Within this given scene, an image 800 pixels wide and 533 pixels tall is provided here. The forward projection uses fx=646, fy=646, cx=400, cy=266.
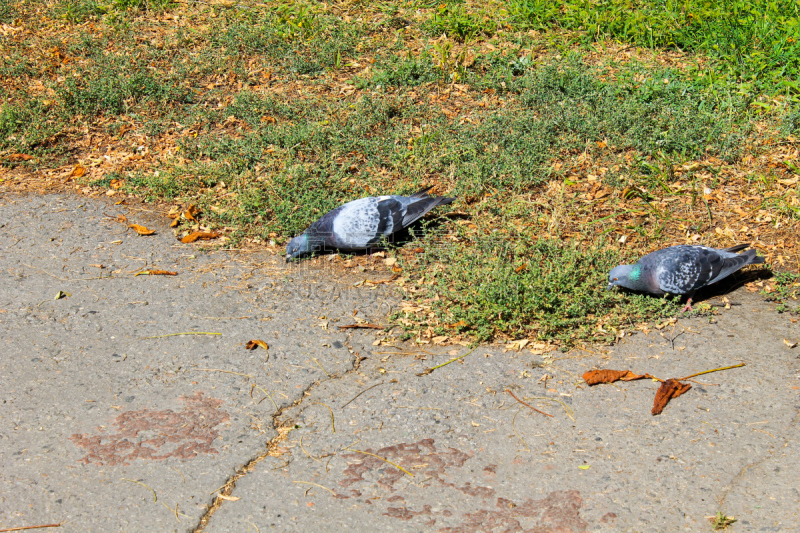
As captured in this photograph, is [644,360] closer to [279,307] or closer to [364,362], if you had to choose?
[364,362]

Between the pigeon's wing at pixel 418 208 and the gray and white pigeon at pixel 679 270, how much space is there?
1.43 meters

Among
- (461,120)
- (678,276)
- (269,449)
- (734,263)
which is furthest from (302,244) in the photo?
(734,263)

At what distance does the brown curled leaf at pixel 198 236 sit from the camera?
512cm

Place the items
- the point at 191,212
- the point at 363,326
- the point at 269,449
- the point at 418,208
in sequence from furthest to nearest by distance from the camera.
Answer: the point at 191,212
the point at 418,208
the point at 363,326
the point at 269,449

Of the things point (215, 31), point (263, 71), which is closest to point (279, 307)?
point (263, 71)

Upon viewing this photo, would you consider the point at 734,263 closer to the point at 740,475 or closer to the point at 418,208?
the point at 740,475

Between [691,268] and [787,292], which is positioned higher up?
[691,268]

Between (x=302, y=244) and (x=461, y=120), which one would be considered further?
(x=461, y=120)

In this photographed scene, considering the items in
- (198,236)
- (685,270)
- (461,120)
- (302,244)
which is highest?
(461,120)

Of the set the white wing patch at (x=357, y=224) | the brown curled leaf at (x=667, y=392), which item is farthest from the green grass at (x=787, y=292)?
the white wing patch at (x=357, y=224)

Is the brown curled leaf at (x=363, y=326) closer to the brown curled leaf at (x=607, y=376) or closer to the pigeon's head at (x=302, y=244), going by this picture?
the pigeon's head at (x=302, y=244)

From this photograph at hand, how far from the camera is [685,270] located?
160 inches

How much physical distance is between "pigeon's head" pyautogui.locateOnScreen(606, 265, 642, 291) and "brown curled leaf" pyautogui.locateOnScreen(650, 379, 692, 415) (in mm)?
782

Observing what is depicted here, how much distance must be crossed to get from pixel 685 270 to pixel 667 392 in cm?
92
